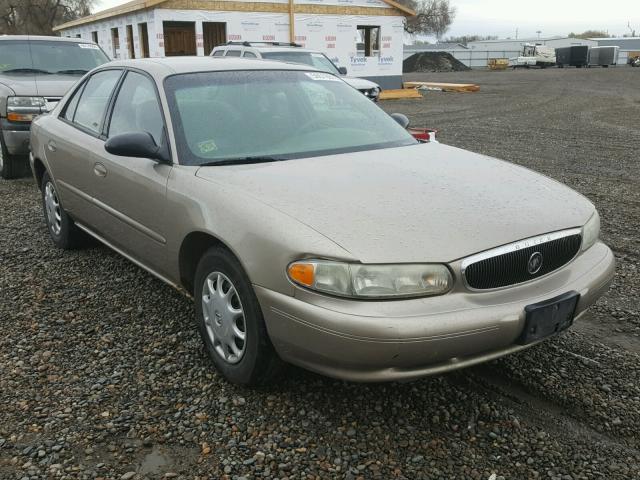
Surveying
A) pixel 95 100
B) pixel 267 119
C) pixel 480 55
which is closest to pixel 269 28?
pixel 95 100

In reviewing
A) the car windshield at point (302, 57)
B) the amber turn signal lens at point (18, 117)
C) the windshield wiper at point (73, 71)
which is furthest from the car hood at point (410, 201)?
the car windshield at point (302, 57)

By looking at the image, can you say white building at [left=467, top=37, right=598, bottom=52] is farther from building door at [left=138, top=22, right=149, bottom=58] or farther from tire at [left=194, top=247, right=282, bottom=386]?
tire at [left=194, top=247, right=282, bottom=386]

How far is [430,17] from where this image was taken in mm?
73062

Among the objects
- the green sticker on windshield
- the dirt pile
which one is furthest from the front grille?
the dirt pile

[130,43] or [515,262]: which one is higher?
[130,43]

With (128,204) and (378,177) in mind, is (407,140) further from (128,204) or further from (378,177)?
(128,204)

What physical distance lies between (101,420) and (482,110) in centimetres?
1688

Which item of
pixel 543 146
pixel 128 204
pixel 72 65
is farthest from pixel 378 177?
pixel 543 146

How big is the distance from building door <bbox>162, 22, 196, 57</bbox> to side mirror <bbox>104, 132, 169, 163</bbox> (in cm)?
2588

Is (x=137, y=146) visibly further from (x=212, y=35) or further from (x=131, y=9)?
(x=212, y=35)

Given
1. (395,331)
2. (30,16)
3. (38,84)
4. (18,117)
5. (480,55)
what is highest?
(30,16)

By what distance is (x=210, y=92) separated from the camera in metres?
3.58

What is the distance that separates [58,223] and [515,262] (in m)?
3.94

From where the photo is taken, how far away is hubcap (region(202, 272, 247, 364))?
2.87m
